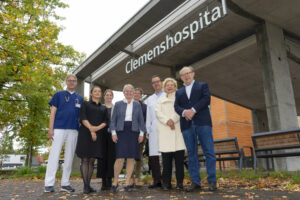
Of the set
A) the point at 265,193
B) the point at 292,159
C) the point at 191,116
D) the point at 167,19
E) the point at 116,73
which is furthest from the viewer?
the point at 116,73

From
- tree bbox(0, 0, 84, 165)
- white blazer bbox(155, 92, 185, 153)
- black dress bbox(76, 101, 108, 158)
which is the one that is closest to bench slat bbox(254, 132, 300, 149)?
white blazer bbox(155, 92, 185, 153)

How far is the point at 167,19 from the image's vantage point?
10.1 metres

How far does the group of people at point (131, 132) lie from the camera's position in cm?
427

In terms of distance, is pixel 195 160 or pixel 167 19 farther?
pixel 167 19

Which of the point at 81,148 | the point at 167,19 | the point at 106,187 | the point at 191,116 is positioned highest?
the point at 167,19

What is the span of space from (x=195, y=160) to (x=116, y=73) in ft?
36.6

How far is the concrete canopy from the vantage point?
905 centimetres

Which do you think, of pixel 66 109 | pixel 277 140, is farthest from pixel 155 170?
pixel 277 140

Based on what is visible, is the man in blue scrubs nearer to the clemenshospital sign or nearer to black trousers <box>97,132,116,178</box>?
black trousers <box>97,132,116,178</box>

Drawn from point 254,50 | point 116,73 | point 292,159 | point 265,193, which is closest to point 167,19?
point 254,50

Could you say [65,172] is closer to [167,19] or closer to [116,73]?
[167,19]

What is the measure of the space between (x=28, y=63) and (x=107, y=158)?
18.6 ft

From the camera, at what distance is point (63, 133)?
16.1 ft

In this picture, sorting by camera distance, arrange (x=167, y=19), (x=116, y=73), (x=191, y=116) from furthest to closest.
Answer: (x=116, y=73) → (x=167, y=19) → (x=191, y=116)
